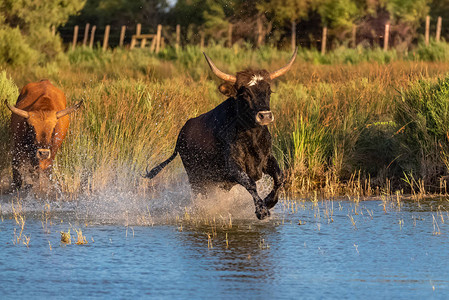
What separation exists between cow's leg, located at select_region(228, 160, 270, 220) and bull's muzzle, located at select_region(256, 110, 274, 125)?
0.81m

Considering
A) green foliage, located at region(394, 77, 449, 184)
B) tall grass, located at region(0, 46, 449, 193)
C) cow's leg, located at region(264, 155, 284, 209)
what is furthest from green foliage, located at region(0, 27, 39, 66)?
cow's leg, located at region(264, 155, 284, 209)

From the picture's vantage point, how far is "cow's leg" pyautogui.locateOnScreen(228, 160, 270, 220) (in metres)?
8.98

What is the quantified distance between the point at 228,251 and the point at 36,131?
5.51m

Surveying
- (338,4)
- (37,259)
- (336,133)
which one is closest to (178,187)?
(336,133)

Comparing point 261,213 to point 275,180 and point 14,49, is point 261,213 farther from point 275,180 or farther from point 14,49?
point 14,49

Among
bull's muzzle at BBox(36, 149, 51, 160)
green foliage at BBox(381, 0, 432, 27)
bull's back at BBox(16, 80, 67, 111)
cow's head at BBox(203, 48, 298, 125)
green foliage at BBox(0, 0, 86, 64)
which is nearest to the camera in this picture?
cow's head at BBox(203, 48, 298, 125)

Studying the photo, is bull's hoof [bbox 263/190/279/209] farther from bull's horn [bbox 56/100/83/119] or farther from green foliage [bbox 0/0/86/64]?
green foliage [bbox 0/0/86/64]

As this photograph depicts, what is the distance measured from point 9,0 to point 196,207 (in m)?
16.0

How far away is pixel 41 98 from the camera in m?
13.1

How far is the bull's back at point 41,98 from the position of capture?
12898mm

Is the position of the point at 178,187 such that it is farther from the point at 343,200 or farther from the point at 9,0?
the point at 9,0

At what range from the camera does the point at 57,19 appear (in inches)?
1036

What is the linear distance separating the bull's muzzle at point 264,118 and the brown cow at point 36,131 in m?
3.96

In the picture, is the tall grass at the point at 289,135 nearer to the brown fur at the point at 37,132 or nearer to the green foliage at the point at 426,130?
the green foliage at the point at 426,130
